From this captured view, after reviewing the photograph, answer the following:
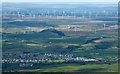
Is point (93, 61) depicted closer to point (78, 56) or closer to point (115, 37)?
point (78, 56)

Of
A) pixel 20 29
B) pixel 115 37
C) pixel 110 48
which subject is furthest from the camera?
pixel 20 29

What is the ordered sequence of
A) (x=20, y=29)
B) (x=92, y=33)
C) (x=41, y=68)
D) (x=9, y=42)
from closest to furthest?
(x=41, y=68) < (x=9, y=42) < (x=92, y=33) < (x=20, y=29)

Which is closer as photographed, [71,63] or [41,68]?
[41,68]

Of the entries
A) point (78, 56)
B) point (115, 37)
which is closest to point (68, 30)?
point (115, 37)

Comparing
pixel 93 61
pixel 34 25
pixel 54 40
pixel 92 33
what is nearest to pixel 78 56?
pixel 93 61

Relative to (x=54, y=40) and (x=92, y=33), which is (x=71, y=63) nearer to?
(x=54, y=40)

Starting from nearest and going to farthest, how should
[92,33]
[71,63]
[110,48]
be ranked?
[71,63], [110,48], [92,33]

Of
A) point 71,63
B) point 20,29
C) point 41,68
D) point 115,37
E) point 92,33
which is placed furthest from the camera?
point 20,29

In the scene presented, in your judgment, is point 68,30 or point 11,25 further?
point 11,25

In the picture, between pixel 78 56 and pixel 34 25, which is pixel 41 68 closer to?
pixel 78 56
